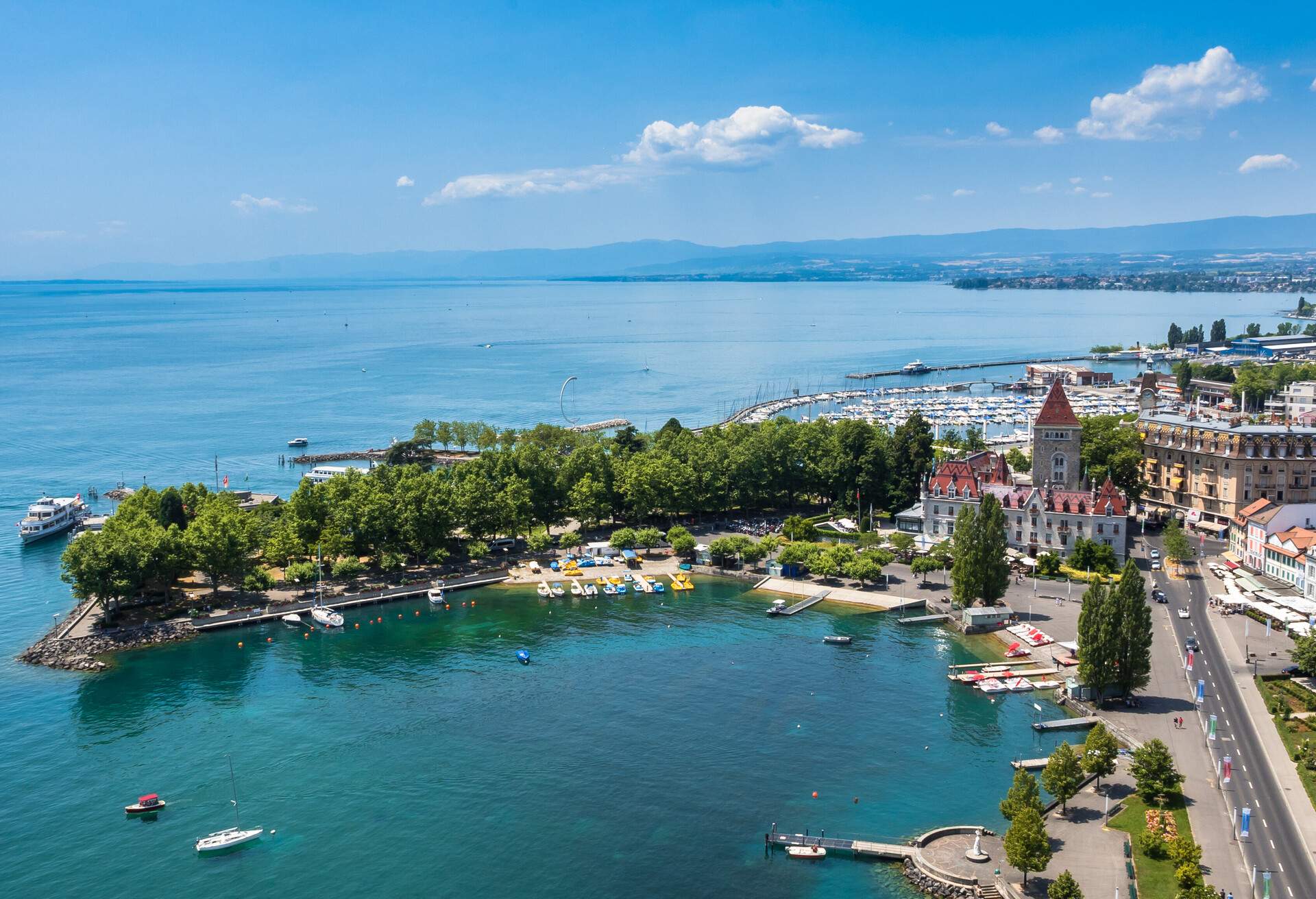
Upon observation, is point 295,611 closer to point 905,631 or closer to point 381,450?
point 905,631

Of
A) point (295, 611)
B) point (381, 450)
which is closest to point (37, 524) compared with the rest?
point (295, 611)

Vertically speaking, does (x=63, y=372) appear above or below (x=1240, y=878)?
above

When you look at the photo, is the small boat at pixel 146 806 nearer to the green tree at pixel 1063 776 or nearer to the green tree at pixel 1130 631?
the green tree at pixel 1063 776

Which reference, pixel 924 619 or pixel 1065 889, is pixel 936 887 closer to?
pixel 1065 889

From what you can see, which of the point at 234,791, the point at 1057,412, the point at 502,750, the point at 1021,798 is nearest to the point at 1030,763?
the point at 1021,798

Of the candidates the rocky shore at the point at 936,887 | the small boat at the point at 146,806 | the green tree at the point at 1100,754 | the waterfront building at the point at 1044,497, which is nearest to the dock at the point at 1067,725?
the green tree at the point at 1100,754
